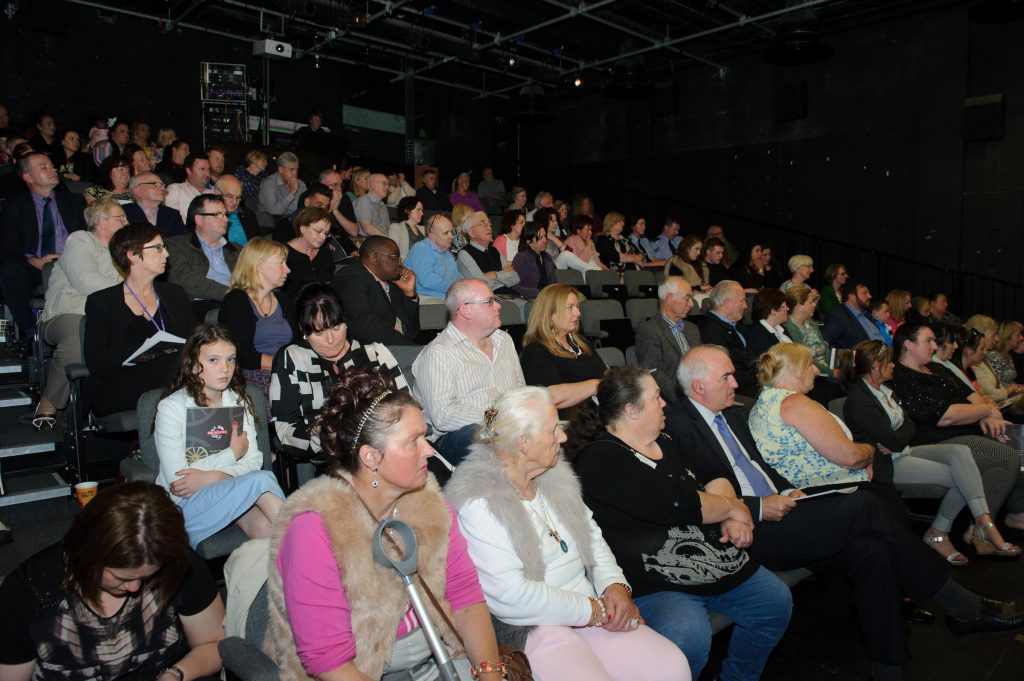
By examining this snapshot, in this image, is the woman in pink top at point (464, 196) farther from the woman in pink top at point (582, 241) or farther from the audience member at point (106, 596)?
the audience member at point (106, 596)

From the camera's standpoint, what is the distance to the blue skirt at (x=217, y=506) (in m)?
2.30

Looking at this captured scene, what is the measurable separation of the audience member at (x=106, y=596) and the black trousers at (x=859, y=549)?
1927 mm

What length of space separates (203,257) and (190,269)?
0.13 meters

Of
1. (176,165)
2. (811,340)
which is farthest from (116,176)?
(811,340)

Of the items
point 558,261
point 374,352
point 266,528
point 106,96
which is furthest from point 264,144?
point 266,528

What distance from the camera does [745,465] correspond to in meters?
2.95

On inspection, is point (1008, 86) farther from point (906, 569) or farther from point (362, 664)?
point (362, 664)

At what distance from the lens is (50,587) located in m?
1.54

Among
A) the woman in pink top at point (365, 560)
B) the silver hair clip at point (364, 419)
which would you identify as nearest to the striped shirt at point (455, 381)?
the woman in pink top at point (365, 560)

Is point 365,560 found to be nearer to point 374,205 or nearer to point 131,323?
point 131,323

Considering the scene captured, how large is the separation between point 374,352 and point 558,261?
4177 mm

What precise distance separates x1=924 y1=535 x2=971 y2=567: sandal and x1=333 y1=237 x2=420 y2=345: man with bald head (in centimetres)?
283

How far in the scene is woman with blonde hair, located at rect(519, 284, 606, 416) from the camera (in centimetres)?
358

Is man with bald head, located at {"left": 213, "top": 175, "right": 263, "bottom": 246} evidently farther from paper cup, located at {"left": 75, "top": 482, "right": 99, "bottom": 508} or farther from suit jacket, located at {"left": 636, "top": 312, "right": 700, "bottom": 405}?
paper cup, located at {"left": 75, "top": 482, "right": 99, "bottom": 508}
